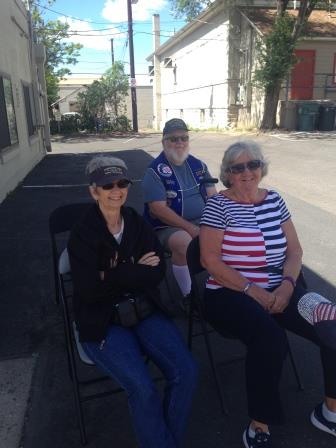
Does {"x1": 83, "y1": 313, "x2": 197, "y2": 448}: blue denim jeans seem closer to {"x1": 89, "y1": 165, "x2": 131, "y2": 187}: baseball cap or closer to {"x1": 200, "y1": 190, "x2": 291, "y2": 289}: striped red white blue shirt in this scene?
{"x1": 200, "y1": 190, "x2": 291, "y2": 289}: striped red white blue shirt

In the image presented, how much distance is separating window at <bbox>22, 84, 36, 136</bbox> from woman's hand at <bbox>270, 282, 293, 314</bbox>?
→ 1086 centimetres

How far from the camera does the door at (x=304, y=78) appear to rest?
2142 cm

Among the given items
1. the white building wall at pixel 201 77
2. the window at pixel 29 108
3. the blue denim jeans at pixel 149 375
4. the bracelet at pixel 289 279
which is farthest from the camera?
the white building wall at pixel 201 77

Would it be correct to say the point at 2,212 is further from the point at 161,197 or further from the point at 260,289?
the point at 260,289

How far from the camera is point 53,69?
108ft

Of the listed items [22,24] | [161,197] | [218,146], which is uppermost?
[22,24]

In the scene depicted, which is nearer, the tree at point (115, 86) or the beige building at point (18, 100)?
the beige building at point (18, 100)

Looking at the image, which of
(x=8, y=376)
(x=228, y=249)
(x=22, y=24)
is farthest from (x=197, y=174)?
(x=22, y=24)

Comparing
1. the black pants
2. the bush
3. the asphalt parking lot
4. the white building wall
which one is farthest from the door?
the black pants

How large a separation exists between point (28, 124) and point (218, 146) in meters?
7.74

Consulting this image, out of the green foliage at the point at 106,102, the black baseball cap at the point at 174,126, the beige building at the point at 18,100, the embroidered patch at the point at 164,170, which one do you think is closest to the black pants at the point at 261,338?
the embroidered patch at the point at 164,170

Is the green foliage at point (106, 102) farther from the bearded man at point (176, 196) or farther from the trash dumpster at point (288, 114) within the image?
the bearded man at point (176, 196)

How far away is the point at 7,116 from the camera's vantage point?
28.2ft

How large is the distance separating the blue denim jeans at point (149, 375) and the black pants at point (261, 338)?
12.2 inches
